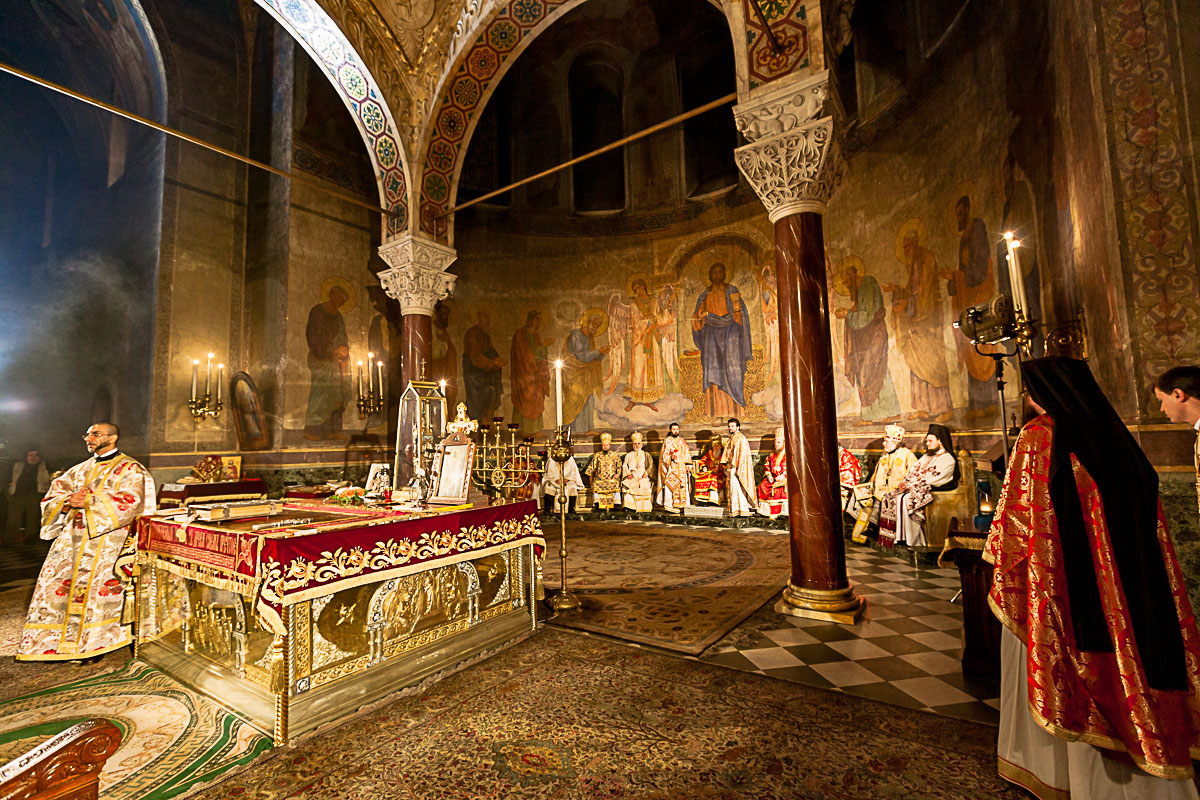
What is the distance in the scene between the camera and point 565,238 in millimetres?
13070

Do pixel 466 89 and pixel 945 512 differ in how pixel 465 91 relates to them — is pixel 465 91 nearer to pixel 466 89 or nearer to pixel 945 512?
pixel 466 89

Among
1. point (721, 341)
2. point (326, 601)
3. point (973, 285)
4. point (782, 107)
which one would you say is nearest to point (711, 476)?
point (721, 341)

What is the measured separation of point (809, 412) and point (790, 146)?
8.15 ft

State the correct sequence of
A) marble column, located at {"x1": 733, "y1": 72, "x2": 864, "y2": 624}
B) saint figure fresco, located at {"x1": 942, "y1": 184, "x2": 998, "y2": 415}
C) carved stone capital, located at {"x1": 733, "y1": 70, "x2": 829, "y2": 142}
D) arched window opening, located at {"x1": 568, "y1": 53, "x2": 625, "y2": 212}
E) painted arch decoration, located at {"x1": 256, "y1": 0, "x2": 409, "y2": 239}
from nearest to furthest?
marble column, located at {"x1": 733, "y1": 72, "x2": 864, "y2": 624} → carved stone capital, located at {"x1": 733, "y1": 70, "x2": 829, "y2": 142} → saint figure fresco, located at {"x1": 942, "y1": 184, "x2": 998, "y2": 415} → painted arch decoration, located at {"x1": 256, "y1": 0, "x2": 409, "y2": 239} → arched window opening, located at {"x1": 568, "y1": 53, "x2": 625, "y2": 212}

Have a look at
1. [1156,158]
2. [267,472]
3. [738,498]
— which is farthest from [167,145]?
[1156,158]

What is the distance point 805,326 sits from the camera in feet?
15.9

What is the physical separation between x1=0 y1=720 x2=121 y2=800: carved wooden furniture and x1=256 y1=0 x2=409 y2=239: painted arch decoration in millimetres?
8298

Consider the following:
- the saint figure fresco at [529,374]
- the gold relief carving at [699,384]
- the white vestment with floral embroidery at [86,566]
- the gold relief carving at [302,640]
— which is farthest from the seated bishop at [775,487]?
the white vestment with floral embroidery at [86,566]

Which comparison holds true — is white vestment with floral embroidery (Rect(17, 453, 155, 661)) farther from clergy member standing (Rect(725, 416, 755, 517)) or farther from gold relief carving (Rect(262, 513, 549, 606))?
clergy member standing (Rect(725, 416, 755, 517))

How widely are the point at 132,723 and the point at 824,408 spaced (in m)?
5.28

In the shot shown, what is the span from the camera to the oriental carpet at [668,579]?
4480 mm

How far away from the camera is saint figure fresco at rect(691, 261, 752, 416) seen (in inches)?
440

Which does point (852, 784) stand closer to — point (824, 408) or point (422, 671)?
point (422, 671)

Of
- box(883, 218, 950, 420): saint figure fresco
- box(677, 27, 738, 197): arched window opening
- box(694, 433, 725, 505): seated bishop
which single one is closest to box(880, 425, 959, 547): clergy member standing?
box(883, 218, 950, 420): saint figure fresco
